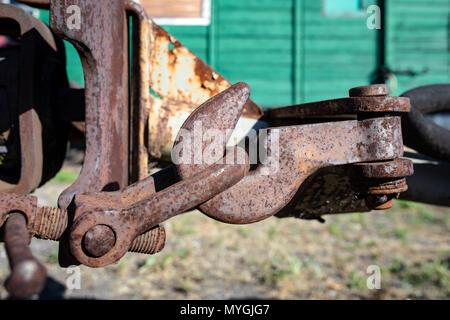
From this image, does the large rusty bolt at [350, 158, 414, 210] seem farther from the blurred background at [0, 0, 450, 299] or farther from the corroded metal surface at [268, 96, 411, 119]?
the blurred background at [0, 0, 450, 299]

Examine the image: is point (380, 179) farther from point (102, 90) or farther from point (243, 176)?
point (102, 90)

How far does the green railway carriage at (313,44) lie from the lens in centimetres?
631

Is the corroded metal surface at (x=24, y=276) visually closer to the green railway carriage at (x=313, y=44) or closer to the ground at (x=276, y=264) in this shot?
the ground at (x=276, y=264)

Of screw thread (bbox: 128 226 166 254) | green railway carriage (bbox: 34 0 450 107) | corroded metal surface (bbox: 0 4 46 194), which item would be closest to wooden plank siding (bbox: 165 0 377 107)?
green railway carriage (bbox: 34 0 450 107)

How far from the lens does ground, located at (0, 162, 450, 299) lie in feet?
9.37

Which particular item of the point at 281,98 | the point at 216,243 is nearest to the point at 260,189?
the point at 216,243

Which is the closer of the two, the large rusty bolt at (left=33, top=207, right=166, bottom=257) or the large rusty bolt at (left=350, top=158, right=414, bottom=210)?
the large rusty bolt at (left=33, top=207, right=166, bottom=257)

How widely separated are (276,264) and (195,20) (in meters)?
4.30

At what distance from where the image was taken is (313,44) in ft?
21.0
